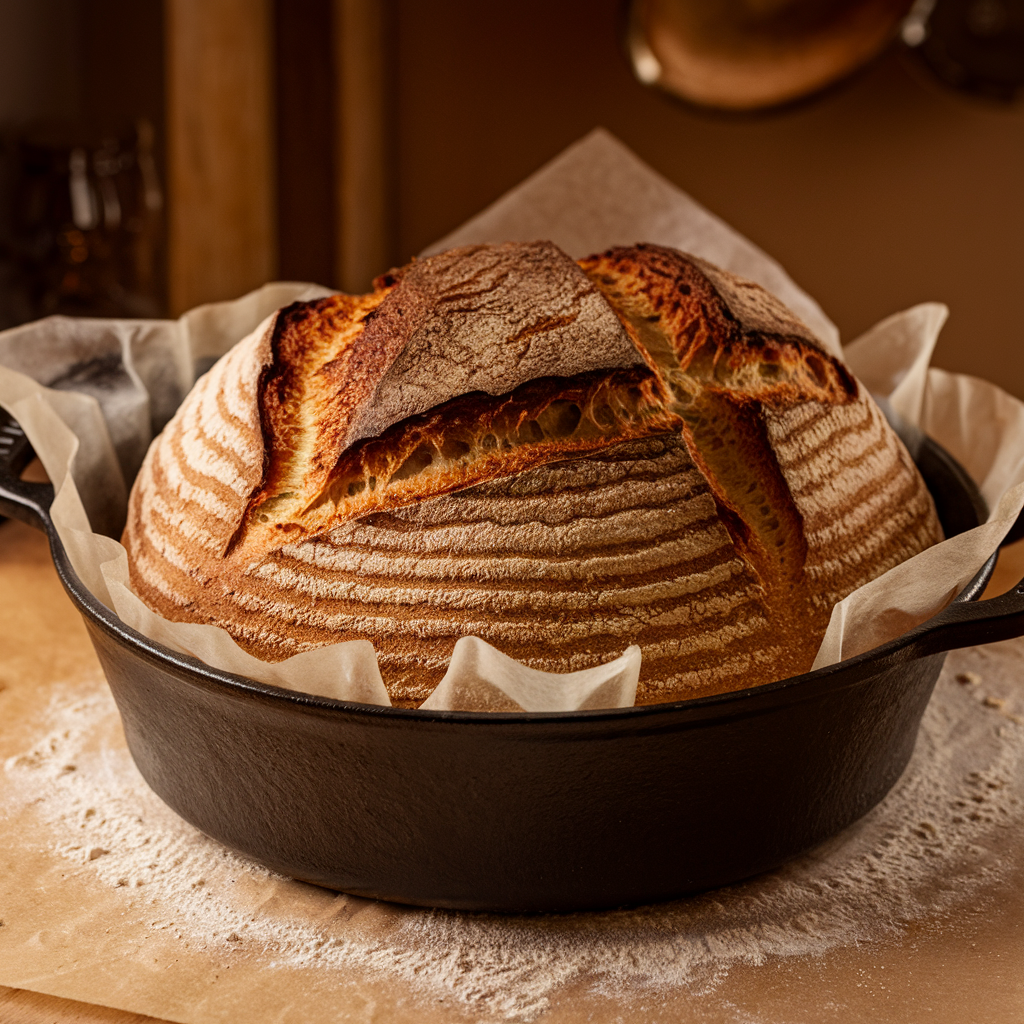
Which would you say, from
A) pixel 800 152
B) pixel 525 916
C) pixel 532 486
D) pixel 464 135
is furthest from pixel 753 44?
pixel 525 916

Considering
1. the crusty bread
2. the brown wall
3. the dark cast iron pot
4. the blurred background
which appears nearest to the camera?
the dark cast iron pot

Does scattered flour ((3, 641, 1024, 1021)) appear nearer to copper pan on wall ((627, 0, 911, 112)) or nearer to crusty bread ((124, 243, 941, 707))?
crusty bread ((124, 243, 941, 707))

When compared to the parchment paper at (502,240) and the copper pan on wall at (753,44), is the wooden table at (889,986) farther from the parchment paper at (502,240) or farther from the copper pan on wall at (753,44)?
the copper pan on wall at (753,44)

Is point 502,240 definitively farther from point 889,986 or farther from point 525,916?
point 889,986

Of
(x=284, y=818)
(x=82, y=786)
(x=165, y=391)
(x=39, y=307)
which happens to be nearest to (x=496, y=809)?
(x=284, y=818)

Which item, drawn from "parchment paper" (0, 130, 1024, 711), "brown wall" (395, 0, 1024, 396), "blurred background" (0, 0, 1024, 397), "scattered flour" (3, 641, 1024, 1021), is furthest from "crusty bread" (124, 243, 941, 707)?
"brown wall" (395, 0, 1024, 396)

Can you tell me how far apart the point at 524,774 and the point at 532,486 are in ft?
0.73

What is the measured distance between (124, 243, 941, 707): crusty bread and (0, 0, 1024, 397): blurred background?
39.7 inches

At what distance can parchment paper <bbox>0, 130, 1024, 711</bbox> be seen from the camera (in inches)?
32.9

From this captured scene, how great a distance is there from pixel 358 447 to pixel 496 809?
0.29m

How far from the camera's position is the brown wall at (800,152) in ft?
8.12

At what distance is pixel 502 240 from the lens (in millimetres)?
1562

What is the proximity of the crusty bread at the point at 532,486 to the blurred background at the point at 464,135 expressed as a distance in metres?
1.01

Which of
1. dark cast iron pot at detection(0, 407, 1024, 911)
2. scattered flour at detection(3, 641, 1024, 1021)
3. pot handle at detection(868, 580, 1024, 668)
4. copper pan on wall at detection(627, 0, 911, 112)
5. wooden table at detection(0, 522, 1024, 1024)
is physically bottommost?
scattered flour at detection(3, 641, 1024, 1021)
